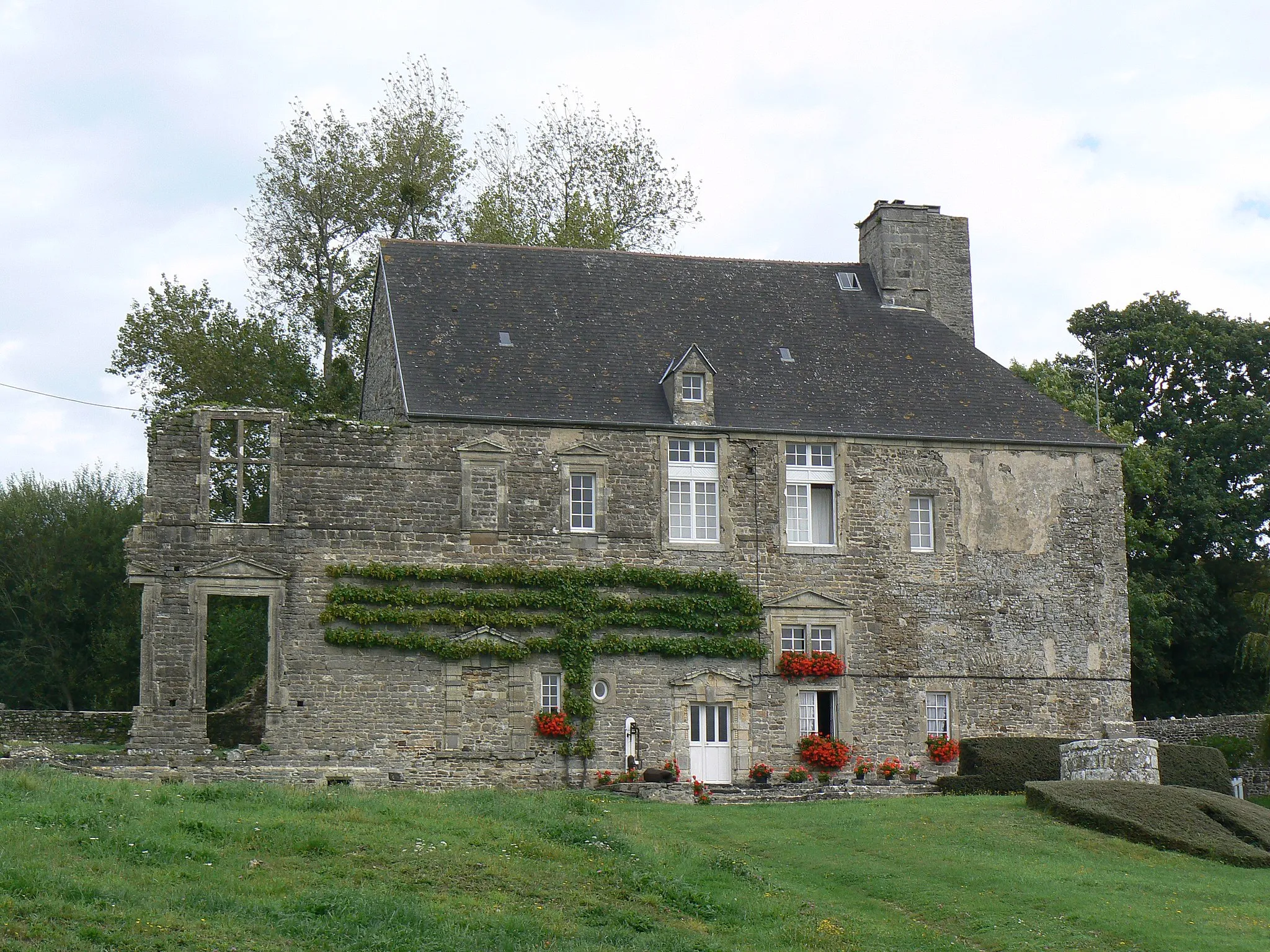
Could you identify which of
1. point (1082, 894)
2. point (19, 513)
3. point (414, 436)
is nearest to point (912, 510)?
point (414, 436)

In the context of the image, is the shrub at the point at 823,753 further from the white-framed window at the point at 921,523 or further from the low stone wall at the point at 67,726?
the low stone wall at the point at 67,726

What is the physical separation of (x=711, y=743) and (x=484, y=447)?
261 inches

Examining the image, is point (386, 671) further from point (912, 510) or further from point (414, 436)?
point (912, 510)

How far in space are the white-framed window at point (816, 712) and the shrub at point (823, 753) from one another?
213 millimetres

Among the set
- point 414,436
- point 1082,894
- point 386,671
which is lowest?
point 1082,894

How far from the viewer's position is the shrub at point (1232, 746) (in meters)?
32.3

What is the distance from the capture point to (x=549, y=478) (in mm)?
27766

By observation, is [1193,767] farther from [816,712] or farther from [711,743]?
[711,743]

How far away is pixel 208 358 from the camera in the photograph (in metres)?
36.9

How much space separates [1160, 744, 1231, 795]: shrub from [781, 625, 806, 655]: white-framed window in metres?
6.40

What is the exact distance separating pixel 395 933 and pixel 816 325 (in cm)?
2038

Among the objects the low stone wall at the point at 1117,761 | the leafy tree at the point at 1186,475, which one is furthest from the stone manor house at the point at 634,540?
the leafy tree at the point at 1186,475

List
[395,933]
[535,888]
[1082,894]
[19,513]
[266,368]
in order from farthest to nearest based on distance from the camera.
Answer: [19,513] → [266,368] → [1082,894] → [535,888] → [395,933]

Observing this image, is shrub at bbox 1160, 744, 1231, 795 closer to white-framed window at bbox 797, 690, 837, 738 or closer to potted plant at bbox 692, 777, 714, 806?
white-framed window at bbox 797, 690, 837, 738
